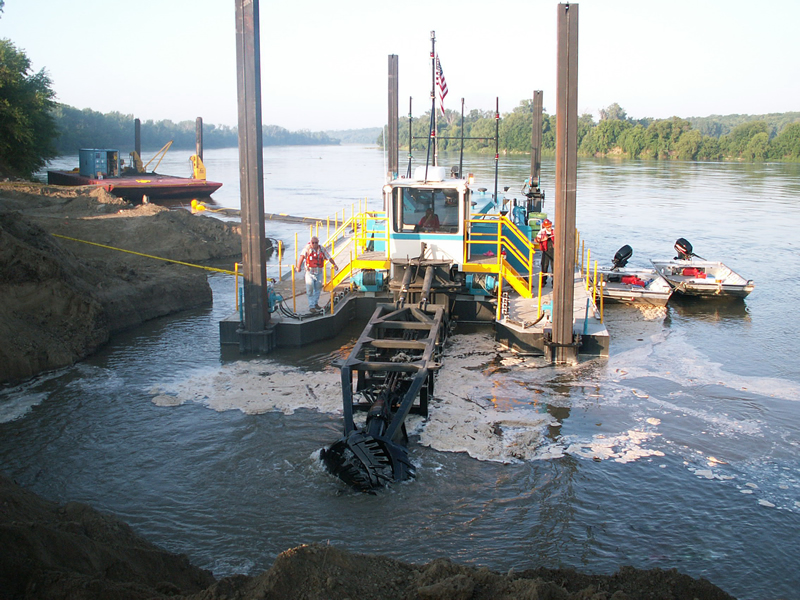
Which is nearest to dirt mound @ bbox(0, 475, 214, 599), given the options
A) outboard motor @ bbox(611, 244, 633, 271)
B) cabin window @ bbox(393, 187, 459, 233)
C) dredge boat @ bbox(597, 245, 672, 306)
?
cabin window @ bbox(393, 187, 459, 233)

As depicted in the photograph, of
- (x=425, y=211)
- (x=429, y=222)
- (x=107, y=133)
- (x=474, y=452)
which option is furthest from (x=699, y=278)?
(x=107, y=133)

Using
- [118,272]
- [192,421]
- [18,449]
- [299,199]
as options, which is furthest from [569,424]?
[299,199]

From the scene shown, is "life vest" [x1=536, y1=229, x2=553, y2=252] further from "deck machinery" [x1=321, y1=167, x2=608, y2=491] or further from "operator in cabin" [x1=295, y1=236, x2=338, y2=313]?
"operator in cabin" [x1=295, y1=236, x2=338, y2=313]

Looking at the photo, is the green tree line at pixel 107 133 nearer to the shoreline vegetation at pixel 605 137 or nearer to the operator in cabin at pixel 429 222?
the shoreline vegetation at pixel 605 137

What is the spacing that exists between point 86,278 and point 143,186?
101 ft

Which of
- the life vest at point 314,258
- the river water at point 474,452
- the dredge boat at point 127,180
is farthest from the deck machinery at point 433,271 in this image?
the dredge boat at point 127,180

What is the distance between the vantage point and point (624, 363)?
13555 mm

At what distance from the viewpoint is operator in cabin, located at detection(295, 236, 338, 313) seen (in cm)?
1468

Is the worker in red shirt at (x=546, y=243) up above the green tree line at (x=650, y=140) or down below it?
below

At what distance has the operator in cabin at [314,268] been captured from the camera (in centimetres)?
1468

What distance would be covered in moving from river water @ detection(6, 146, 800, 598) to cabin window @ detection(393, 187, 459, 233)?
2.59m

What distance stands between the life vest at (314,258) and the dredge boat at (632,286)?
22.5 feet

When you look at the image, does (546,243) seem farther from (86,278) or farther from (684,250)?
(86,278)

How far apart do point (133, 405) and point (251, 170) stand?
4.76 m
